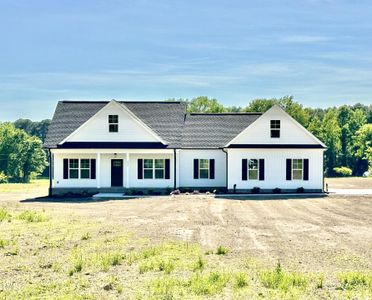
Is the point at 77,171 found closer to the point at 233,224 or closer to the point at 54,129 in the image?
the point at 54,129

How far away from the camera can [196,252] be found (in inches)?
603

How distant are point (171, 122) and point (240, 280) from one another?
30451 mm

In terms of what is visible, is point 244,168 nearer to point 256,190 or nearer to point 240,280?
point 256,190

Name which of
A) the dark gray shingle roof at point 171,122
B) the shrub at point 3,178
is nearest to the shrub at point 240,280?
the dark gray shingle roof at point 171,122

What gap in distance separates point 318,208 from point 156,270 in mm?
17118

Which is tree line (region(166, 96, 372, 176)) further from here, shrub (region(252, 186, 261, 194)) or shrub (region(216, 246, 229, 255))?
shrub (region(216, 246, 229, 255))

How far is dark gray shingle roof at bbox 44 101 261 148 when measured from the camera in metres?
39.8

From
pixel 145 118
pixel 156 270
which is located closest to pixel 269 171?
pixel 145 118

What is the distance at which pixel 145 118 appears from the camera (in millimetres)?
41844

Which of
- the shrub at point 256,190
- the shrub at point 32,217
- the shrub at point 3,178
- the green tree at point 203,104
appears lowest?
the shrub at point 3,178

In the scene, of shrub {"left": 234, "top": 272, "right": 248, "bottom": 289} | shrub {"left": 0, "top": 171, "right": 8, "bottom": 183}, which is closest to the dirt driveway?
shrub {"left": 234, "top": 272, "right": 248, "bottom": 289}

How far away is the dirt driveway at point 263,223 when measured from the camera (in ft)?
49.7

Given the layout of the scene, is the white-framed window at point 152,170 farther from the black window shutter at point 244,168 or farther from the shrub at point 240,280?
the shrub at point 240,280

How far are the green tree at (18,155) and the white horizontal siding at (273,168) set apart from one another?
171 ft
